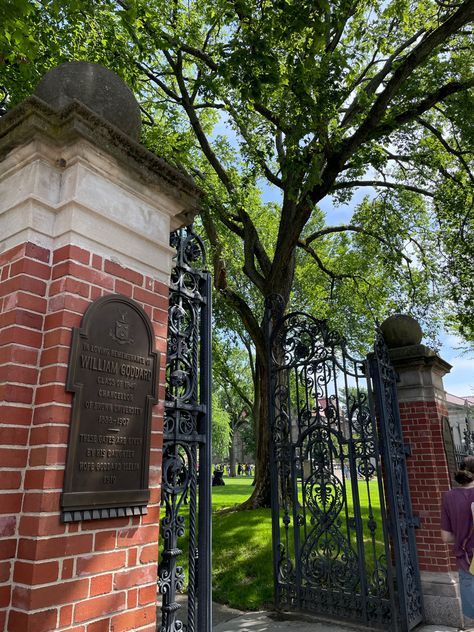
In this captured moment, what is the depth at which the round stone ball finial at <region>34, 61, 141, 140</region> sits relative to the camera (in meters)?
2.74

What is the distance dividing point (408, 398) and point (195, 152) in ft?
32.3

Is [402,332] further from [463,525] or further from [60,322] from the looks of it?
[60,322]

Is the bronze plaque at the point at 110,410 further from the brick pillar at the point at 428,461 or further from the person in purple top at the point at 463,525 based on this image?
the brick pillar at the point at 428,461

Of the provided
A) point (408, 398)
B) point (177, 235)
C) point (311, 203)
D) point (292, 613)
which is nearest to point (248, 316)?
point (311, 203)

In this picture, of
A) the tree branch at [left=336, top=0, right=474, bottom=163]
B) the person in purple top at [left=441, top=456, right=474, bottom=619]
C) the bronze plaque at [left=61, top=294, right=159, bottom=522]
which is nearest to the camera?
the bronze plaque at [left=61, top=294, right=159, bottom=522]

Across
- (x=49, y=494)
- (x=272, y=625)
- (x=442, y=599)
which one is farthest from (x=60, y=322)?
(x=442, y=599)

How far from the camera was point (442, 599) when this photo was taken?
5223 millimetres

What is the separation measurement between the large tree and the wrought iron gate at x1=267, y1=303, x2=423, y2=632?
4.92 feet

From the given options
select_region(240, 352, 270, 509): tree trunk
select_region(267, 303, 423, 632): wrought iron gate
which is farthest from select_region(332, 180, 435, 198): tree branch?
select_region(267, 303, 423, 632): wrought iron gate

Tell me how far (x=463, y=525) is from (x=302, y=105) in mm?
5469

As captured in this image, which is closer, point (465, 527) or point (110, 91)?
point (110, 91)

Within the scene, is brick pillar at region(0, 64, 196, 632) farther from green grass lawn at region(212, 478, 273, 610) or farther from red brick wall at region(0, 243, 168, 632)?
green grass lawn at region(212, 478, 273, 610)

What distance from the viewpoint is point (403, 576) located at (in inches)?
194

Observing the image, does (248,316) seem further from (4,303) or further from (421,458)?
(4,303)
